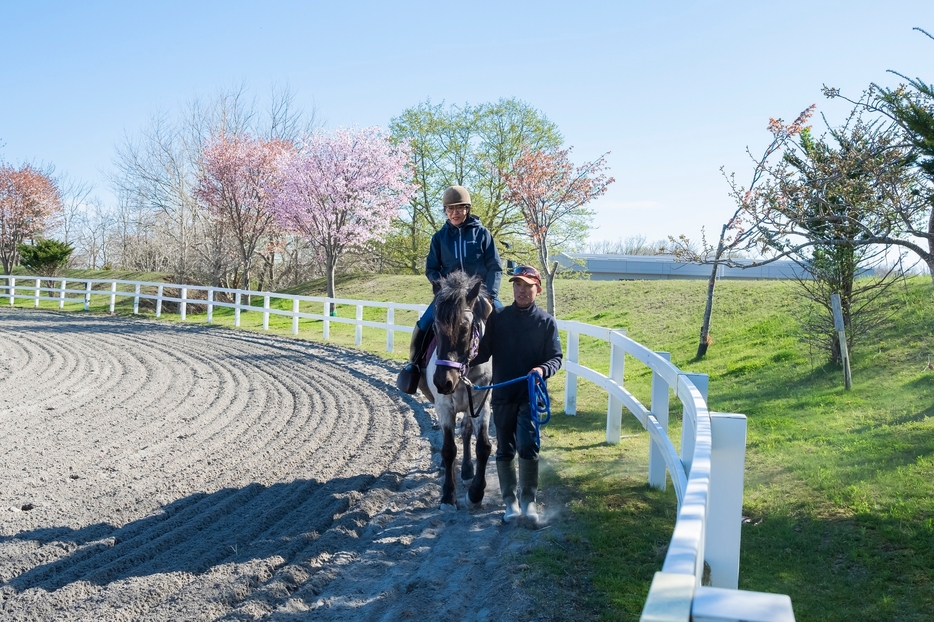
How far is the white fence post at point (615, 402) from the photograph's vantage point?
744 cm

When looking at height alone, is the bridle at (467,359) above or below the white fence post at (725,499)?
above

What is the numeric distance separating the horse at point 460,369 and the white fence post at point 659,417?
53.7 inches

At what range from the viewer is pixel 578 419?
9.06 meters

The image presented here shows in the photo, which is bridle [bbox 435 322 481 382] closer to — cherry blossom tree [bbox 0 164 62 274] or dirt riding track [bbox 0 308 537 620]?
dirt riding track [bbox 0 308 537 620]

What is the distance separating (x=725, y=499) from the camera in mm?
2908

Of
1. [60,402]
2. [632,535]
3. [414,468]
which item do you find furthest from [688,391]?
[60,402]

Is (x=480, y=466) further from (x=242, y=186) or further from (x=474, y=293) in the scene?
(x=242, y=186)

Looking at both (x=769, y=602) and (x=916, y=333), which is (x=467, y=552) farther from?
(x=916, y=333)

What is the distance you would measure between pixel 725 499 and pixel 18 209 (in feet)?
145

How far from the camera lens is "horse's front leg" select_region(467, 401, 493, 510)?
5.58 meters

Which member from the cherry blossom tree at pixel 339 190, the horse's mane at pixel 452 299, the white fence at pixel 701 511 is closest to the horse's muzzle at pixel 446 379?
the horse's mane at pixel 452 299

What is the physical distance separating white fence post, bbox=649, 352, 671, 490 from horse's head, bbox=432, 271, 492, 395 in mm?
1571

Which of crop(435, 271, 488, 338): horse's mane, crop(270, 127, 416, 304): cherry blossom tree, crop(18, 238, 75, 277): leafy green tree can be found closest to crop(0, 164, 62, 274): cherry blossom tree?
crop(18, 238, 75, 277): leafy green tree

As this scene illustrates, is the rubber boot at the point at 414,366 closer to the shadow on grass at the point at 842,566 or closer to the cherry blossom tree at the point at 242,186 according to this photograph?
the shadow on grass at the point at 842,566
